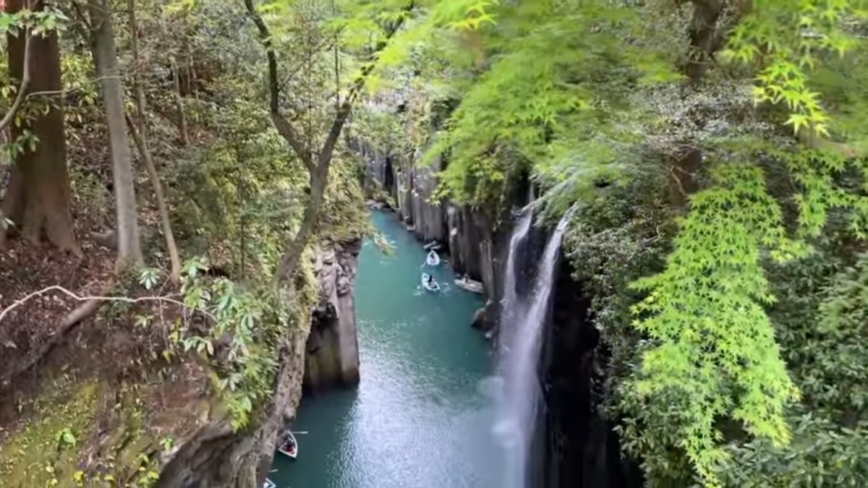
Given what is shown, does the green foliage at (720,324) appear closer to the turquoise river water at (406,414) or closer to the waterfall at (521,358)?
the waterfall at (521,358)

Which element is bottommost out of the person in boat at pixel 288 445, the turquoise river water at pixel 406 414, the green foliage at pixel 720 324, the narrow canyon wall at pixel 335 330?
the turquoise river water at pixel 406 414

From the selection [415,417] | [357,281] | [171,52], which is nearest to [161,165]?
[171,52]

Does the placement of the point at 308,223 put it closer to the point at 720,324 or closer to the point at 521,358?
the point at 720,324

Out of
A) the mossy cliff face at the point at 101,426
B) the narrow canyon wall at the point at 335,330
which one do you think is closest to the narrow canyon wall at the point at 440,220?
the narrow canyon wall at the point at 335,330

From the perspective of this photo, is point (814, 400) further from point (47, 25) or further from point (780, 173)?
point (47, 25)

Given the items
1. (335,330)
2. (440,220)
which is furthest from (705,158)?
(440,220)

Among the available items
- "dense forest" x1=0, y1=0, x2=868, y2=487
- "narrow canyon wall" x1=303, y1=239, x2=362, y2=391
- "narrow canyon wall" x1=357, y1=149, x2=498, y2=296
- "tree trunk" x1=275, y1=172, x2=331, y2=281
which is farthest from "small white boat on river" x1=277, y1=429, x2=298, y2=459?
"tree trunk" x1=275, y1=172, x2=331, y2=281
